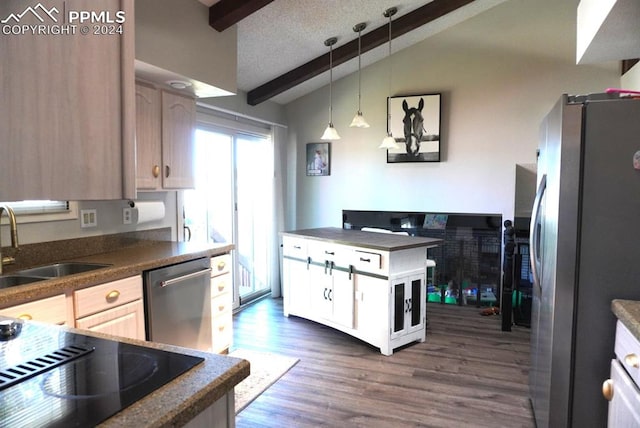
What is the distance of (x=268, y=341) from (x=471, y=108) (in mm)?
3296

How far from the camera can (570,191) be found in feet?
5.38

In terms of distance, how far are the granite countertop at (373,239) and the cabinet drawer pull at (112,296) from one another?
1824 millimetres

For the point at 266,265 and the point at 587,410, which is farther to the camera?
the point at 266,265

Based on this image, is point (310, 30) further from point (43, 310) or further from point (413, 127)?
point (43, 310)

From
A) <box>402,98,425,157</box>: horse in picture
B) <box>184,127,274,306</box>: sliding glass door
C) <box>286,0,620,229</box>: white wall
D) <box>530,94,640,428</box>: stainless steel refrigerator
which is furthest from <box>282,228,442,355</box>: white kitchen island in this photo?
<box>530,94,640,428</box>: stainless steel refrigerator

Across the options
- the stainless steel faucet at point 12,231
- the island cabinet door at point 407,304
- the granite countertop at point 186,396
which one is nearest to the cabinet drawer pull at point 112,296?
the stainless steel faucet at point 12,231

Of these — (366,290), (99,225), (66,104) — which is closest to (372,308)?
(366,290)

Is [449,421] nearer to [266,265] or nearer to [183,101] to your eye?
[183,101]

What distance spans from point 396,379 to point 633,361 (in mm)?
1713

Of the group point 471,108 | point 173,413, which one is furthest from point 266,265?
point 173,413

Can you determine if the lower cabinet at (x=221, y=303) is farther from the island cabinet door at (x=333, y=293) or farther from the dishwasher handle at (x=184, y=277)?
the island cabinet door at (x=333, y=293)

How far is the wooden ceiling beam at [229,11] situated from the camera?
2.70m

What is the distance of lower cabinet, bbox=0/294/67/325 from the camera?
A: 1.64m

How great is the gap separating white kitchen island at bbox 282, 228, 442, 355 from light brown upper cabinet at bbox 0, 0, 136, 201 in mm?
2584
